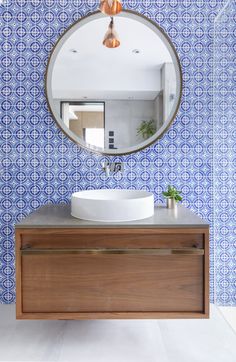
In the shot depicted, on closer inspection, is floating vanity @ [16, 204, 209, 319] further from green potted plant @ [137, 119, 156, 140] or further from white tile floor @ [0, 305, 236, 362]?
green potted plant @ [137, 119, 156, 140]

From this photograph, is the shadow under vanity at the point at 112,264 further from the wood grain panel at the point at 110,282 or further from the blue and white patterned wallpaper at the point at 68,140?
the blue and white patterned wallpaper at the point at 68,140

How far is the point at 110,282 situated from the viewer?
5.54 feet

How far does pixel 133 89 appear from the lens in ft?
7.58

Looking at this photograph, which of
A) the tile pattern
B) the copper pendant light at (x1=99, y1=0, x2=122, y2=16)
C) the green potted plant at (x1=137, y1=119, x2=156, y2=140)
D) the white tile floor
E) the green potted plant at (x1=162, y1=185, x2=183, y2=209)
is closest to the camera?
the copper pendant light at (x1=99, y1=0, x2=122, y2=16)

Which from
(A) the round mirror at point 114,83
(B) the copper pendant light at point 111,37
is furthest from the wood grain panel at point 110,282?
(B) the copper pendant light at point 111,37

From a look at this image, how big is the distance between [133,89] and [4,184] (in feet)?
3.81

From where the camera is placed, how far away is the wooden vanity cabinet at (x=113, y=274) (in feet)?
5.51

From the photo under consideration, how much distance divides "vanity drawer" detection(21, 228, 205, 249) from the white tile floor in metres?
0.63

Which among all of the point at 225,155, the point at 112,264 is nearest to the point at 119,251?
the point at 112,264

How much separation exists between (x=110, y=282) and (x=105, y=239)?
9.0 inches

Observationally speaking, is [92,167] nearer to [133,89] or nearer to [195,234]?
[133,89]

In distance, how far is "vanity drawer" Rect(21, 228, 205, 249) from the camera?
5.50 feet

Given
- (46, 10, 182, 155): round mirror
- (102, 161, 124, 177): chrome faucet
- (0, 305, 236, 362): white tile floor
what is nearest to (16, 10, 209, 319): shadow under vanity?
(0, 305, 236, 362): white tile floor

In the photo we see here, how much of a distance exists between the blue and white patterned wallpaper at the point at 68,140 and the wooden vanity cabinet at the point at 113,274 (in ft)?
2.28
